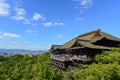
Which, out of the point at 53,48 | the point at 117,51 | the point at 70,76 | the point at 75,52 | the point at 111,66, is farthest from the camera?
the point at 53,48

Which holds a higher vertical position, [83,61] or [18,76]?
[83,61]

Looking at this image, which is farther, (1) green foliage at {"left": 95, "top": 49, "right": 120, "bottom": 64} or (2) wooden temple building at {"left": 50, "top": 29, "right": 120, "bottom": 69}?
(2) wooden temple building at {"left": 50, "top": 29, "right": 120, "bottom": 69}

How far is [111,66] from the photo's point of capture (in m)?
33.7

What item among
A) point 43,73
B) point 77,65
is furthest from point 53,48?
point 43,73

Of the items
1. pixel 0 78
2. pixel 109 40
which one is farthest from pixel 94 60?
pixel 0 78

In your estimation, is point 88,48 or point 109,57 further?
point 88,48

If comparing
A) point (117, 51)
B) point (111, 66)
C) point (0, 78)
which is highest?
point (117, 51)

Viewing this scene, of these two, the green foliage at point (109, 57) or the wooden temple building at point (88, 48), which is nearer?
the green foliage at point (109, 57)

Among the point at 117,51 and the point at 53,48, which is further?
the point at 53,48

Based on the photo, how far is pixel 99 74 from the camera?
34.1 metres

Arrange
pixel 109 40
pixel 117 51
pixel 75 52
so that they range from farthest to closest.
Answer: pixel 75 52 → pixel 109 40 → pixel 117 51

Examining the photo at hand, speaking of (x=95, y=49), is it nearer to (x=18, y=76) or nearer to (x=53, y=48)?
(x=18, y=76)

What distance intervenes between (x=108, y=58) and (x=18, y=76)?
711 inches

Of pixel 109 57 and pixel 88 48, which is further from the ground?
pixel 88 48
